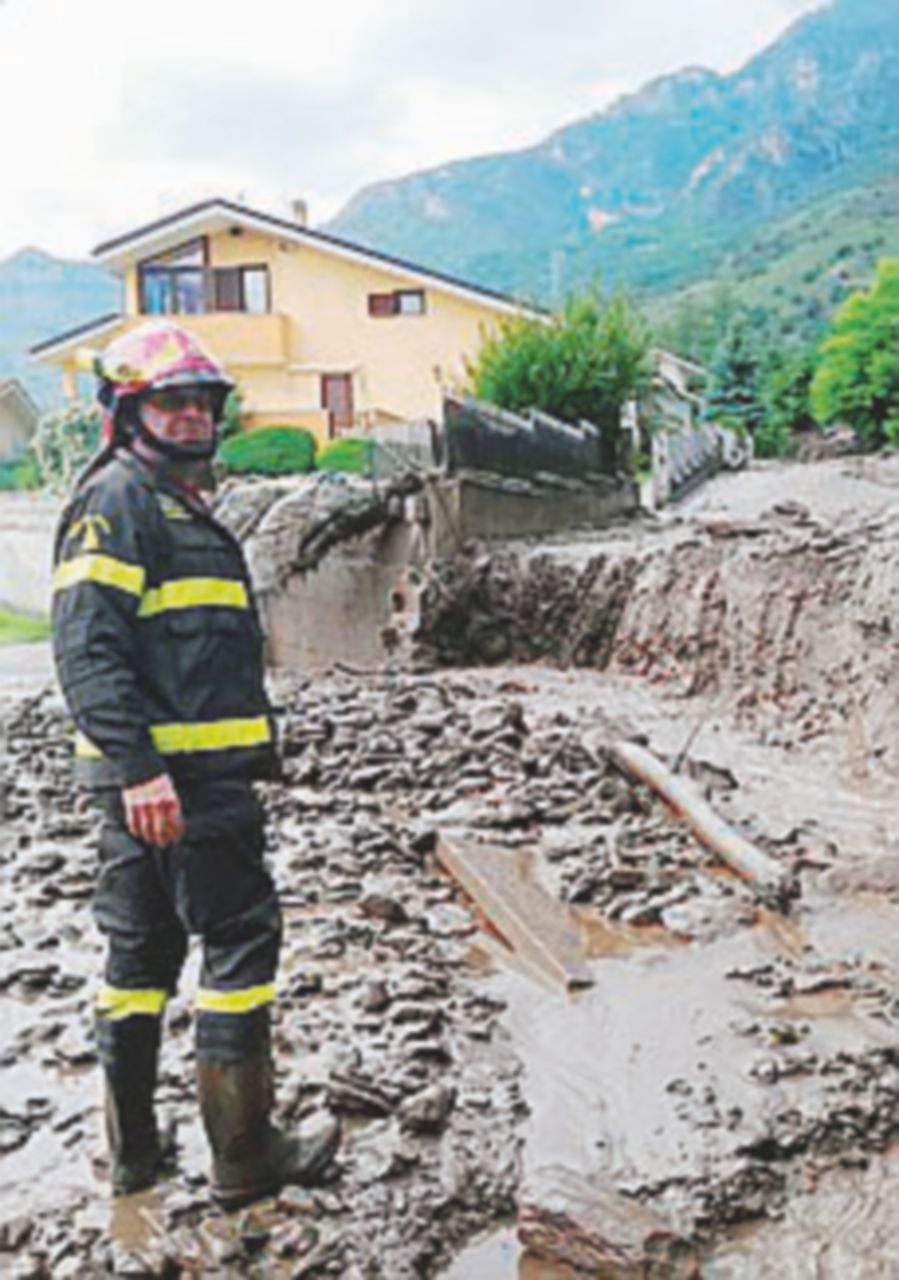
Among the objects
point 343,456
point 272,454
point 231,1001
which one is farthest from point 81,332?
point 231,1001

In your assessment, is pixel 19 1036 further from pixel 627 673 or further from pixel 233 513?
pixel 233 513

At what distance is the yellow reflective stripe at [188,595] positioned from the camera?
359 cm

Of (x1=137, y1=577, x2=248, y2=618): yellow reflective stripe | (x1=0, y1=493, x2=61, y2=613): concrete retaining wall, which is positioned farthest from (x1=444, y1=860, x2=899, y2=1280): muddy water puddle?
(x1=0, y1=493, x2=61, y2=613): concrete retaining wall

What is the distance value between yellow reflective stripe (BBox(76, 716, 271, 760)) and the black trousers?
0.10m

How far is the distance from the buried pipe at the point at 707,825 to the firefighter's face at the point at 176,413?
3906 millimetres

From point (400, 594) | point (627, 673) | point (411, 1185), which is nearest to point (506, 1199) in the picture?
point (411, 1185)

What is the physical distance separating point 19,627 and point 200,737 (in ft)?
40.9

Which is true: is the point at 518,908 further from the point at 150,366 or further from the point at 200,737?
the point at 150,366

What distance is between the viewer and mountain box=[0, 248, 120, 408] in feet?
88.5

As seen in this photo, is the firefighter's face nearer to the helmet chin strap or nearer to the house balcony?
the helmet chin strap

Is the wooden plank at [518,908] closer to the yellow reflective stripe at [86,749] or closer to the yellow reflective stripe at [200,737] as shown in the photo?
the yellow reflective stripe at [200,737]

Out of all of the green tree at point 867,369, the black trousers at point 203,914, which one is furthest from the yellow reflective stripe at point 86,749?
the green tree at point 867,369

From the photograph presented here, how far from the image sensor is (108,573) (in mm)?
3496

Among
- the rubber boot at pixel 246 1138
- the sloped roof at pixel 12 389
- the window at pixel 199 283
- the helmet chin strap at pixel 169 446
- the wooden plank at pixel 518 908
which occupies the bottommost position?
the wooden plank at pixel 518 908
